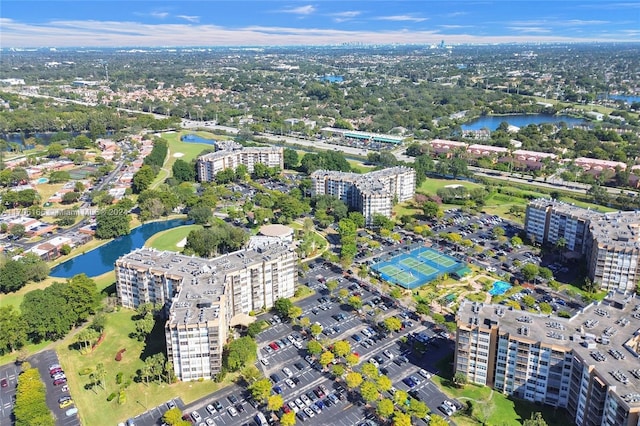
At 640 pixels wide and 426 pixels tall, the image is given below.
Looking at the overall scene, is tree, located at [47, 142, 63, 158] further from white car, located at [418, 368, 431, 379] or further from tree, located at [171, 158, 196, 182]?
white car, located at [418, 368, 431, 379]

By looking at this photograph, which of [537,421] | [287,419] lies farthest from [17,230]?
[537,421]

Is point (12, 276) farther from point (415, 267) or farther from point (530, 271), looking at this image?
point (530, 271)

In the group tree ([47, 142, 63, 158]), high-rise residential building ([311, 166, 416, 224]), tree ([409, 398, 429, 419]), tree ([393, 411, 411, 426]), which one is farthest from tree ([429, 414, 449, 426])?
tree ([47, 142, 63, 158])

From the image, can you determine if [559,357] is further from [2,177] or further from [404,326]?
[2,177]

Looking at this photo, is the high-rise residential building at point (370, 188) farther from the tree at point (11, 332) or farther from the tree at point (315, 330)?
the tree at point (11, 332)

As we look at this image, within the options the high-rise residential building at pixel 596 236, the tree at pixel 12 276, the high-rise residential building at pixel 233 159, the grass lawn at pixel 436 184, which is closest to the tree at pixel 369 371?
the high-rise residential building at pixel 596 236
